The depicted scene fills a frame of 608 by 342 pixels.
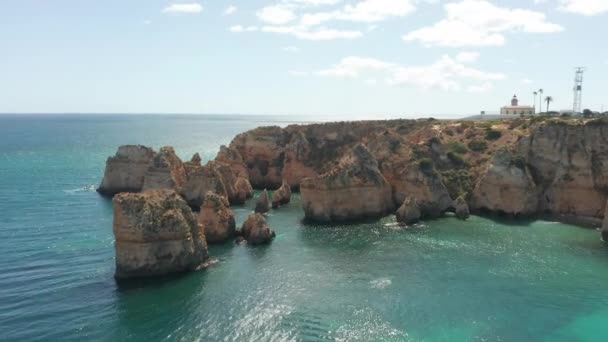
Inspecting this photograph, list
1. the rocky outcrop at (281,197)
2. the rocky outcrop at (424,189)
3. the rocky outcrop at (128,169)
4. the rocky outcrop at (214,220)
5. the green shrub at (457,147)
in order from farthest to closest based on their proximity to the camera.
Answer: the rocky outcrop at (128,169) < the green shrub at (457,147) < the rocky outcrop at (281,197) < the rocky outcrop at (424,189) < the rocky outcrop at (214,220)

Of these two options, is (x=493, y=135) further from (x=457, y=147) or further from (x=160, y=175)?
(x=160, y=175)

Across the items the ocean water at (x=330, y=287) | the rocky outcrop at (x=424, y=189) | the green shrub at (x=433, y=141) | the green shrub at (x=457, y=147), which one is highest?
the green shrub at (x=433, y=141)

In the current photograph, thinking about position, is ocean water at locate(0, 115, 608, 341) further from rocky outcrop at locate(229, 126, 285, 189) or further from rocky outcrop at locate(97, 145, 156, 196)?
rocky outcrop at locate(229, 126, 285, 189)

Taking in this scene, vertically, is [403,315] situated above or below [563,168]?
below

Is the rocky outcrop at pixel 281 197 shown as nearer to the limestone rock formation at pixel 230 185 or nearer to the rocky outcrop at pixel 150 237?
the limestone rock formation at pixel 230 185

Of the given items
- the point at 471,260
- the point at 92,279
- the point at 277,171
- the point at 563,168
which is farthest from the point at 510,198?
the point at 92,279

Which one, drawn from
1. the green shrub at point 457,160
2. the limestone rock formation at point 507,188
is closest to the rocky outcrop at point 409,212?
the limestone rock formation at point 507,188

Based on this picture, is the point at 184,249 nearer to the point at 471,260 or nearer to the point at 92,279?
the point at 92,279
